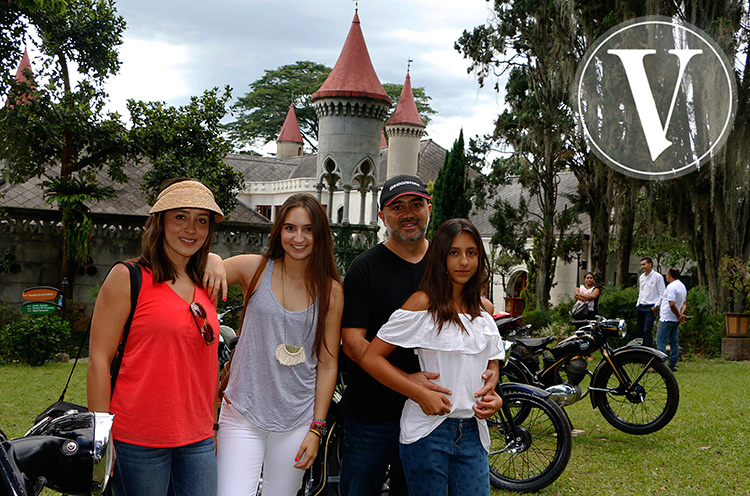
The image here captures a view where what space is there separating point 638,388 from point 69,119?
42.9 feet

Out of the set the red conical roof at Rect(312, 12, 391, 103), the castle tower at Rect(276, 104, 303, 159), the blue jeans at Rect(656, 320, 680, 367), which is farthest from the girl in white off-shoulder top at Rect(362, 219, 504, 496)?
the castle tower at Rect(276, 104, 303, 159)

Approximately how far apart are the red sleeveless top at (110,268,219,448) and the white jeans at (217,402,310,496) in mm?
223

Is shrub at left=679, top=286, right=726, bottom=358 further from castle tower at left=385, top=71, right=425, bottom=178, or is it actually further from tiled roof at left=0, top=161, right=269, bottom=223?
castle tower at left=385, top=71, right=425, bottom=178

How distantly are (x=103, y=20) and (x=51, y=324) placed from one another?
784 centimetres

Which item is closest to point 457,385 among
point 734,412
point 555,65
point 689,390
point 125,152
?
point 734,412

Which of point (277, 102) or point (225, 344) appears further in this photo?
point (277, 102)

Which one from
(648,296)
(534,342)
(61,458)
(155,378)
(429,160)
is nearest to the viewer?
(61,458)

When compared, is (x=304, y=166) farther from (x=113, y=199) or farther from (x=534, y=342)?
(x=534, y=342)

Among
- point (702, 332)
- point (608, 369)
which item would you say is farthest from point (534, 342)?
point (702, 332)

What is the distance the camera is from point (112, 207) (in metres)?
20.4

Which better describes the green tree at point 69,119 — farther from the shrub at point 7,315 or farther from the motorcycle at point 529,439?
the motorcycle at point 529,439

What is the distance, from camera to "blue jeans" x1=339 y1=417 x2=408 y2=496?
2920mm

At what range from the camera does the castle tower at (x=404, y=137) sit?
40844 millimetres

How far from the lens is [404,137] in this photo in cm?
4106
